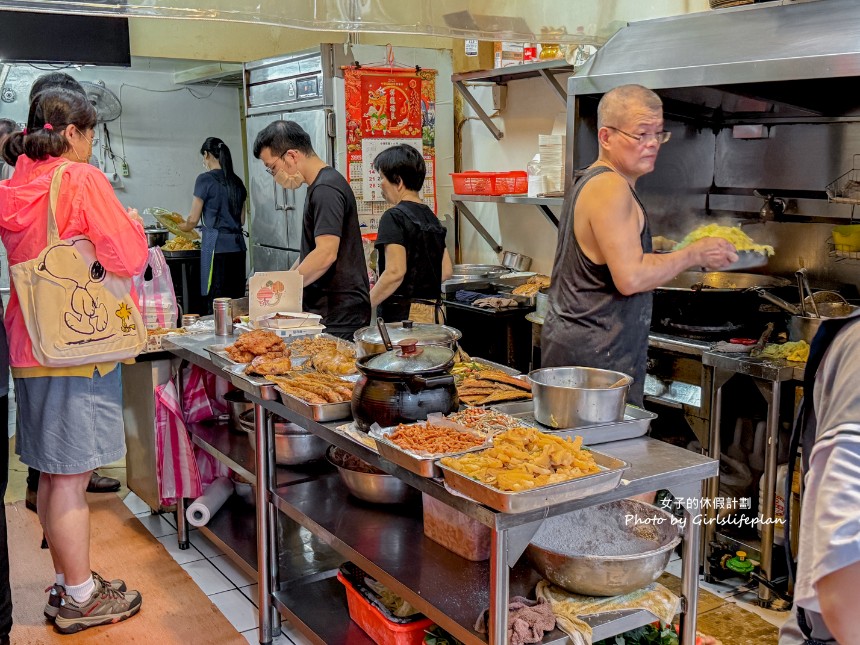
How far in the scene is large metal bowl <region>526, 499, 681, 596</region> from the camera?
211 centimetres

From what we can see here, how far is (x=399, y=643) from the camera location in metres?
2.63

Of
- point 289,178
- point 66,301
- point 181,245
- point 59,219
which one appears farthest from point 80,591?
point 181,245

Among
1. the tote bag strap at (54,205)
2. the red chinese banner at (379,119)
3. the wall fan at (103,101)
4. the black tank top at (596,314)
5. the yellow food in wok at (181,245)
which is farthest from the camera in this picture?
the wall fan at (103,101)

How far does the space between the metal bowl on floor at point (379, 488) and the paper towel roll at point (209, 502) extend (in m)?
1.20

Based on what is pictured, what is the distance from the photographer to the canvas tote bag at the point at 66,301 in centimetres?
308

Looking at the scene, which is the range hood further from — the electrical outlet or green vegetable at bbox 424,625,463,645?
green vegetable at bbox 424,625,463,645

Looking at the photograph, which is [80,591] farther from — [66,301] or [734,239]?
[734,239]

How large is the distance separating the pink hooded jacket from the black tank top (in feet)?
5.25

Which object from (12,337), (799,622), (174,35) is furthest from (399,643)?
(174,35)

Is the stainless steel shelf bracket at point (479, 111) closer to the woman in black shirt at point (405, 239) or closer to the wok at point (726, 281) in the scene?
the woman in black shirt at point (405, 239)

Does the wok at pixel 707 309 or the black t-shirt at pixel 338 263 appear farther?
the black t-shirt at pixel 338 263

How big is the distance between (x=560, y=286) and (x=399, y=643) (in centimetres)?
135

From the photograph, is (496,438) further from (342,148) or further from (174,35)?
(174,35)

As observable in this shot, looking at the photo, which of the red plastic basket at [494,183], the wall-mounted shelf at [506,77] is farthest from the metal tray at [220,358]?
the wall-mounted shelf at [506,77]
